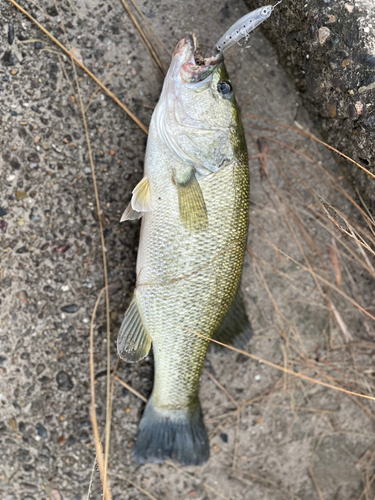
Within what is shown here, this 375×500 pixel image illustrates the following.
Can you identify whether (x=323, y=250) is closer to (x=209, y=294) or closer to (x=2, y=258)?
(x=209, y=294)

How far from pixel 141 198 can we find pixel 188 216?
10.6 inches

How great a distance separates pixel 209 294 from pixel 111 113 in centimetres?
120

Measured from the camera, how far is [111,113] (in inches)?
89.5

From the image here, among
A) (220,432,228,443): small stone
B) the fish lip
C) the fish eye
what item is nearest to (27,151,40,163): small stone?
the fish lip

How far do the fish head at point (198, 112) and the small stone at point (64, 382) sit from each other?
1.41 meters

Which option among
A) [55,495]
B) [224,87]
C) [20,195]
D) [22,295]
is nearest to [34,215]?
[20,195]

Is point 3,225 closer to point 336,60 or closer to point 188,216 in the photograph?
point 188,216

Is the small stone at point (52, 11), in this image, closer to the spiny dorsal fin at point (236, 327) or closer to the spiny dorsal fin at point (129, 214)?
the spiny dorsal fin at point (129, 214)

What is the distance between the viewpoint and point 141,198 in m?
1.96

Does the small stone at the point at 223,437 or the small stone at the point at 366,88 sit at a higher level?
the small stone at the point at 366,88

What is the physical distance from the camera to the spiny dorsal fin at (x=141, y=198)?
195cm

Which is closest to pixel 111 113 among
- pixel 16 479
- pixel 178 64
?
pixel 178 64

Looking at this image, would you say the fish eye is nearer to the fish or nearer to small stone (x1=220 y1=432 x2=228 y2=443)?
the fish

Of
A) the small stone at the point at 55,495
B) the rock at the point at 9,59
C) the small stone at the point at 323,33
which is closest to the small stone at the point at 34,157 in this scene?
the rock at the point at 9,59
